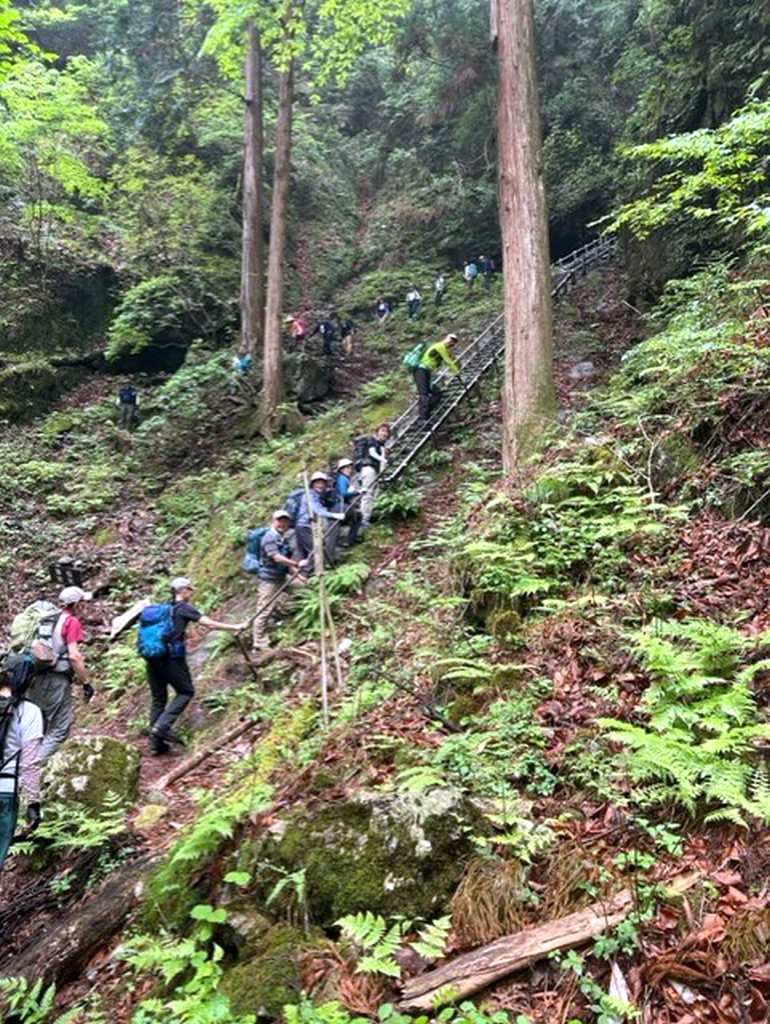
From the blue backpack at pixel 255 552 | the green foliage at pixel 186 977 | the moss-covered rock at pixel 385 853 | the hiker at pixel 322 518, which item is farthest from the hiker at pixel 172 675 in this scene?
the moss-covered rock at pixel 385 853

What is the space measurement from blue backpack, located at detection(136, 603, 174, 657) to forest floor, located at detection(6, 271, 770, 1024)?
110cm

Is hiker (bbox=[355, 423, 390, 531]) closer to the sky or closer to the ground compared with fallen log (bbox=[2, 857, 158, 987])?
closer to the sky

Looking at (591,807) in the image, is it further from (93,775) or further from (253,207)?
(253,207)

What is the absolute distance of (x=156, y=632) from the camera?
296 inches

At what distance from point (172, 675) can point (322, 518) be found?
3065 mm

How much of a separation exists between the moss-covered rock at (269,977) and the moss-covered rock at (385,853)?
0.19 metres

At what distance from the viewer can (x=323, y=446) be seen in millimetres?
14867

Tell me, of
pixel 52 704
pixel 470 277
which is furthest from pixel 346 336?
pixel 52 704

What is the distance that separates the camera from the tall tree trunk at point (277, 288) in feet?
55.6

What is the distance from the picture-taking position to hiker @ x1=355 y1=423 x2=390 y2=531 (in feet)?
35.5

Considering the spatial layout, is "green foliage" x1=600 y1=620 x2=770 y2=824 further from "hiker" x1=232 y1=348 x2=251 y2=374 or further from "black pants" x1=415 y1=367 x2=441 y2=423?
"hiker" x1=232 y1=348 x2=251 y2=374

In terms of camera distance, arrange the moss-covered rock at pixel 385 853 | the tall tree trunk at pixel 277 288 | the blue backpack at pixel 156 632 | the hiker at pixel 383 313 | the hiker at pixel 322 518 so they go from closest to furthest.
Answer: the moss-covered rock at pixel 385 853
the blue backpack at pixel 156 632
the hiker at pixel 322 518
the tall tree trunk at pixel 277 288
the hiker at pixel 383 313

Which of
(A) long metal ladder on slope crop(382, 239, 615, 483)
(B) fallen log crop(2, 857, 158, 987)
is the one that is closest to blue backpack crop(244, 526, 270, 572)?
(A) long metal ladder on slope crop(382, 239, 615, 483)

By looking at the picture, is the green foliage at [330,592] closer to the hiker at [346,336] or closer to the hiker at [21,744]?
the hiker at [21,744]
